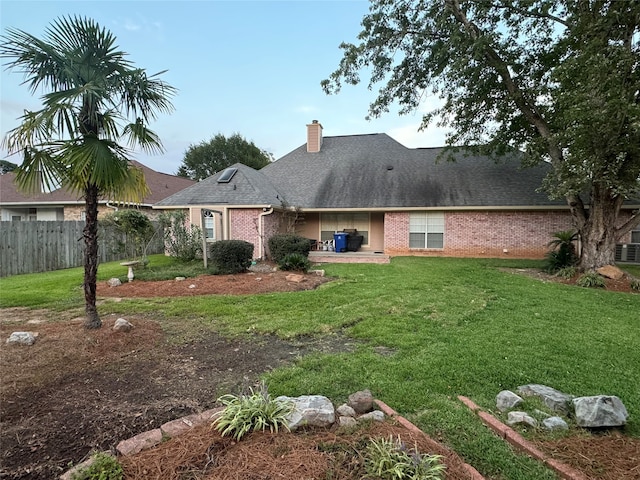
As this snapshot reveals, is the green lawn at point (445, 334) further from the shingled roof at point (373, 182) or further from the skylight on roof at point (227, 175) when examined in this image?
the skylight on roof at point (227, 175)

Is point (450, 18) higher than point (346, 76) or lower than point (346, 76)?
higher

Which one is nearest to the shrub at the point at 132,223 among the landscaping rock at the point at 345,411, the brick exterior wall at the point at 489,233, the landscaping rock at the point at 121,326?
the landscaping rock at the point at 121,326

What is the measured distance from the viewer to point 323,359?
3.64 meters

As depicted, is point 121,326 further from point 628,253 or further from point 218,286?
point 628,253

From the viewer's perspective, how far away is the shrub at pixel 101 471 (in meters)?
1.74

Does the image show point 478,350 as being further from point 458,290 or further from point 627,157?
point 627,157

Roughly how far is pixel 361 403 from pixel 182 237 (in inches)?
445

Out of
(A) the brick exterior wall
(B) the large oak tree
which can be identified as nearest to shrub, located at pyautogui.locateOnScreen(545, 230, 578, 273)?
(B) the large oak tree

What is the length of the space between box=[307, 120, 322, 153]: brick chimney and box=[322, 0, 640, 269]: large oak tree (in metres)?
6.29

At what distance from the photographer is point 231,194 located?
13461 millimetres

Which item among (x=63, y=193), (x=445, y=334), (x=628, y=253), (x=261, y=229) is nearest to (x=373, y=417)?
(x=445, y=334)

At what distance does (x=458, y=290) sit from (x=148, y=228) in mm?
9281

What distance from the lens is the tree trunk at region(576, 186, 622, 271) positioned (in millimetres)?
9219

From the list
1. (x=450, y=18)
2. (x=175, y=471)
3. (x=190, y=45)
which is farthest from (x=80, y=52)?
(x=450, y=18)
